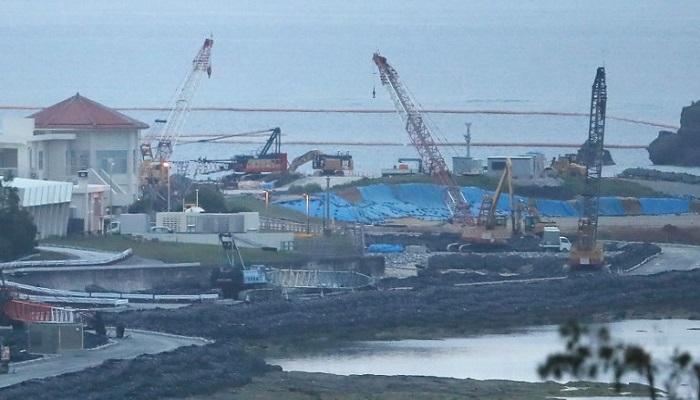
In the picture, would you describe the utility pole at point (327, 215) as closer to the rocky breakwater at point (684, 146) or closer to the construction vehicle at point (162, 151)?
the construction vehicle at point (162, 151)

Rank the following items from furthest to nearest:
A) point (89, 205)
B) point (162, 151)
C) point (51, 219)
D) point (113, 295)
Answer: point (162, 151) < point (89, 205) < point (51, 219) < point (113, 295)

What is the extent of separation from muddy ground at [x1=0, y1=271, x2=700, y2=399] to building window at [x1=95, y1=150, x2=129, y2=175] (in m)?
9.77

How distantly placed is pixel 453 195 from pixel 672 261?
737 centimetres

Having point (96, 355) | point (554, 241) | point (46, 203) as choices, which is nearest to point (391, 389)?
point (96, 355)

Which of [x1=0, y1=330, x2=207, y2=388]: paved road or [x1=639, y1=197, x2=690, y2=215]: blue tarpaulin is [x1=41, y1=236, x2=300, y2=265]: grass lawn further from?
[x1=639, y1=197, x2=690, y2=215]: blue tarpaulin

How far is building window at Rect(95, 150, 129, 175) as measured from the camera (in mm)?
36088

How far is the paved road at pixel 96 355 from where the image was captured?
17.2 metres

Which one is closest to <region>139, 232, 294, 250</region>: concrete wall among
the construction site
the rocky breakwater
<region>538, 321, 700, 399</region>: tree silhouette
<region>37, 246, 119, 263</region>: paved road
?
the construction site

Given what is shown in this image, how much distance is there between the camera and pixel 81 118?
3575cm

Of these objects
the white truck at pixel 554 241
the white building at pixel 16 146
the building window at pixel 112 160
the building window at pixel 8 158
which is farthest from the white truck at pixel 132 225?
the white truck at pixel 554 241

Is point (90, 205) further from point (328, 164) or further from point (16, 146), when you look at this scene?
point (328, 164)

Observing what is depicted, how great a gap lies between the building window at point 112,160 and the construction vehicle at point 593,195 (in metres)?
8.59

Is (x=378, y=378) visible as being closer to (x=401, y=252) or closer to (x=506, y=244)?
(x=401, y=252)

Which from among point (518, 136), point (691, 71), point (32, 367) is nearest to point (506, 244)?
point (32, 367)
